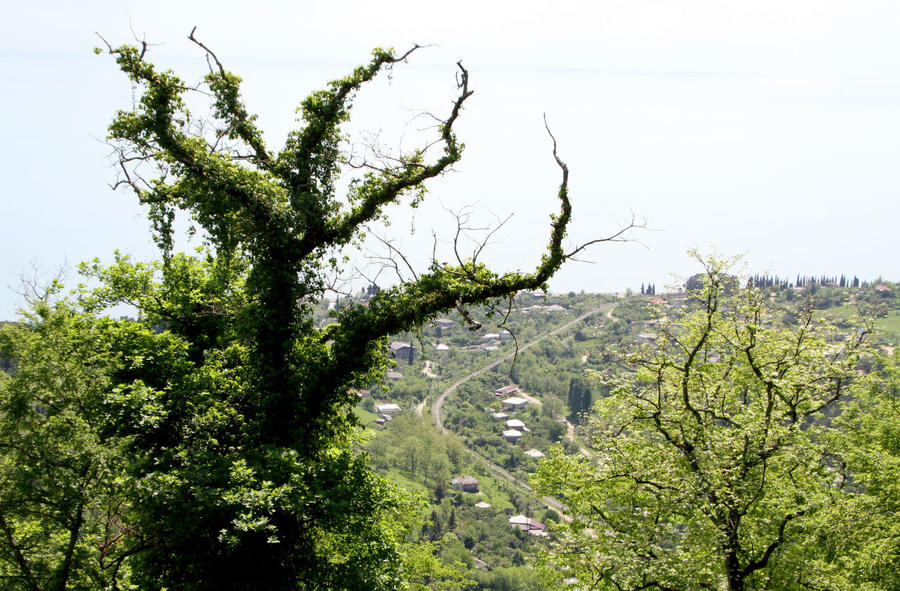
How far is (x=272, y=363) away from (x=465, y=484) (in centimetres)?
11308

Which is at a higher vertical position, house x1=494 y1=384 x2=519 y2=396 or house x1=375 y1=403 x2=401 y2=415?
house x1=494 y1=384 x2=519 y2=396

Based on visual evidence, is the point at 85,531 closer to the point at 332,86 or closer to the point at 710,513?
the point at 332,86

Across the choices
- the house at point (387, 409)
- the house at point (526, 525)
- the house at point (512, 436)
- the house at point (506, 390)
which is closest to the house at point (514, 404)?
the house at point (506, 390)

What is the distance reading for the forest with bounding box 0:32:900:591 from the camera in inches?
379

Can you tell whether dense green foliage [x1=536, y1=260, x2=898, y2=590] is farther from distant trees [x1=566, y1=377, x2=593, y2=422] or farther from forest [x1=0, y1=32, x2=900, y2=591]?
distant trees [x1=566, y1=377, x2=593, y2=422]

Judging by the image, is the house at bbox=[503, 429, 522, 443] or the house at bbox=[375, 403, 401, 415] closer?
the house at bbox=[503, 429, 522, 443]

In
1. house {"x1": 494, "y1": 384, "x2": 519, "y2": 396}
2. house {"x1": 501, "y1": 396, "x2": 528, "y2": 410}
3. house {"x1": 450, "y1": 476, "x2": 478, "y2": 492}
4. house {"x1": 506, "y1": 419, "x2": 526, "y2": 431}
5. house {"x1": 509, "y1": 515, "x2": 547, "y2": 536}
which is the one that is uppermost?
house {"x1": 494, "y1": 384, "x2": 519, "y2": 396}

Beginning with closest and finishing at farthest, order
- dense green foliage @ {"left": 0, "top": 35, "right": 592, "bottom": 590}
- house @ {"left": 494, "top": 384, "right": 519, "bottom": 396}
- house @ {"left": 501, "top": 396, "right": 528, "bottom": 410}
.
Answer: dense green foliage @ {"left": 0, "top": 35, "right": 592, "bottom": 590}, house @ {"left": 501, "top": 396, "right": 528, "bottom": 410}, house @ {"left": 494, "top": 384, "right": 519, "bottom": 396}

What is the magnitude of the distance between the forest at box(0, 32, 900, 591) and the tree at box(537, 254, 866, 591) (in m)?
0.08

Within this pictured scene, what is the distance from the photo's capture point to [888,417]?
712 inches

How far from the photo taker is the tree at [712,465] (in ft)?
40.7

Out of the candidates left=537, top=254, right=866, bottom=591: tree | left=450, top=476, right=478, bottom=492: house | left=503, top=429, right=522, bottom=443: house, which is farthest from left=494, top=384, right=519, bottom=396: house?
left=537, top=254, right=866, bottom=591: tree

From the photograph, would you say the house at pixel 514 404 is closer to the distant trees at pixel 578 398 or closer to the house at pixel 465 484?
the distant trees at pixel 578 398

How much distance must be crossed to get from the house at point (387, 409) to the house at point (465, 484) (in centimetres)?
4580
